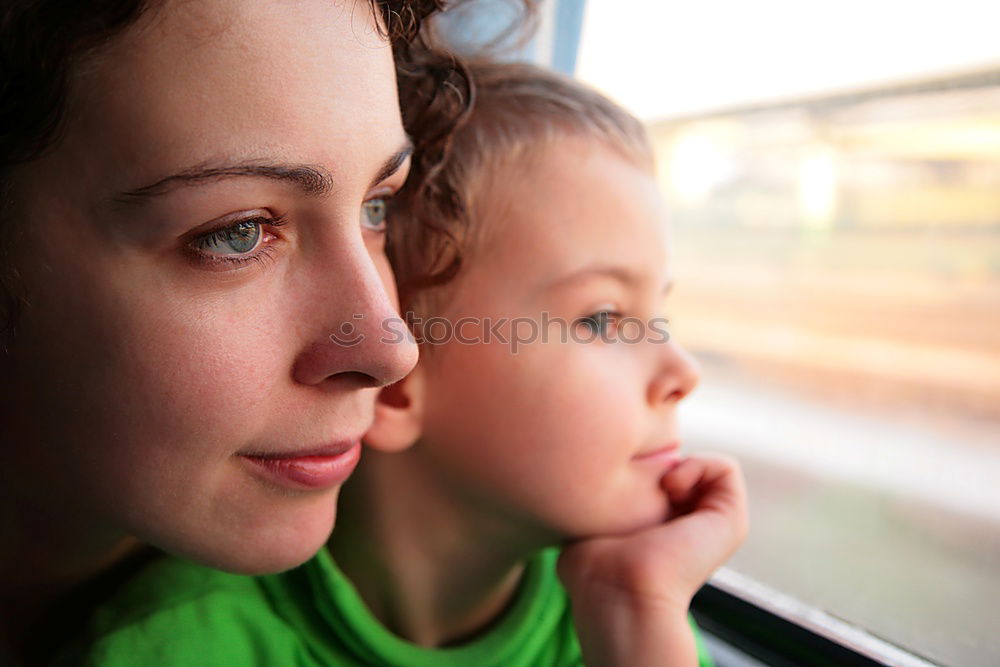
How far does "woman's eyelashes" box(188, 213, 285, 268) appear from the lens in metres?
0.63

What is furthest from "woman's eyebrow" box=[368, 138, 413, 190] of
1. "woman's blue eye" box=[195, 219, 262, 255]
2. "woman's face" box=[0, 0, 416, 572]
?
"woman's blue eye" box=[195, 219, 262, 255]

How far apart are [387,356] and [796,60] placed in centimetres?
78

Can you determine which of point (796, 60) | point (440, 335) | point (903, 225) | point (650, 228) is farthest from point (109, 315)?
point (903, 225)

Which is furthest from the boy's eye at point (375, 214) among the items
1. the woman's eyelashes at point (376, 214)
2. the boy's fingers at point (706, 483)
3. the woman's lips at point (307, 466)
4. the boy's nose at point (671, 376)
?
the boy's fingers at point (706, 483)

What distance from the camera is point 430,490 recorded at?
963 mm

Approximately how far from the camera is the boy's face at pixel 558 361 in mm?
873

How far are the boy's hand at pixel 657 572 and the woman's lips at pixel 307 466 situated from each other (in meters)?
0.34

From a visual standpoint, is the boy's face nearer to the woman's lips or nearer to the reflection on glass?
the woman's lips

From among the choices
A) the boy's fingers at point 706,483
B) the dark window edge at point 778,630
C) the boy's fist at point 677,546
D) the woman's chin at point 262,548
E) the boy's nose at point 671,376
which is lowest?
the dark window edge at point 778,630

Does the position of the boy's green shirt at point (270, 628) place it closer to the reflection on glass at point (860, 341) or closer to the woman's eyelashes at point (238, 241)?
the reflection on glass at point (860, 341)

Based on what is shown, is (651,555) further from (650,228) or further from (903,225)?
(903,225)

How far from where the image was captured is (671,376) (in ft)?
3.01

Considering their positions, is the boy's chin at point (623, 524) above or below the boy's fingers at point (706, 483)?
below

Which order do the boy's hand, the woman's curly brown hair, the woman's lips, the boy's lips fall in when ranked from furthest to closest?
1. the boy's lips
2. the boy's hand
3. the woman's lips
4. the woman's curly brown hair
